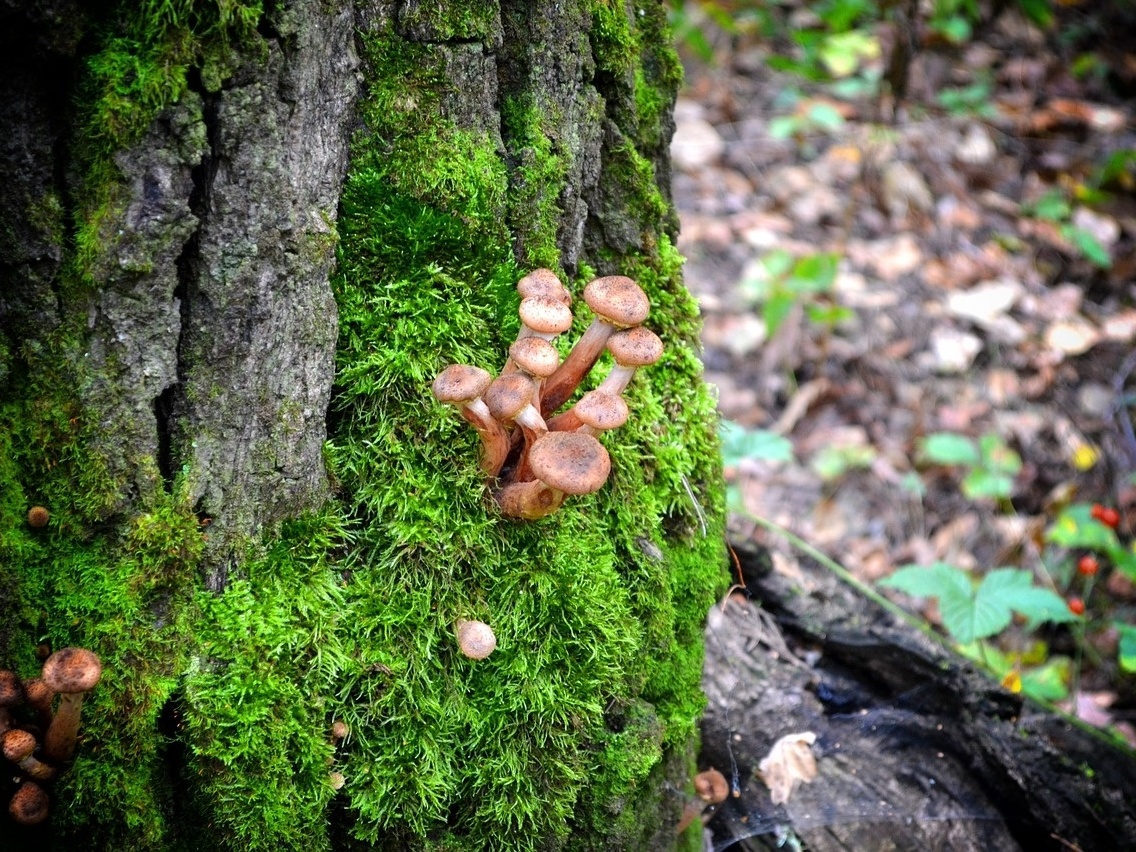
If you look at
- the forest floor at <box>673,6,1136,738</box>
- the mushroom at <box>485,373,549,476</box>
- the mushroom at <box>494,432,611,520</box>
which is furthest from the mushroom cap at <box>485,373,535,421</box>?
the forest floor at <box>673,6,1136,738</box>

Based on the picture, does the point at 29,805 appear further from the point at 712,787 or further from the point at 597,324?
the point at 712,787

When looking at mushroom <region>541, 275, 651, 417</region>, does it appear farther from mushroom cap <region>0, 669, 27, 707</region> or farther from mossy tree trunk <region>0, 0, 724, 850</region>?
mushroom cap <region>0, 669, 27, 707</region>

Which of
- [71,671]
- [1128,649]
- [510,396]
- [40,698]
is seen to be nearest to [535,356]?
[510,396]

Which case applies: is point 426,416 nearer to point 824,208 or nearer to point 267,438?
point 267,438

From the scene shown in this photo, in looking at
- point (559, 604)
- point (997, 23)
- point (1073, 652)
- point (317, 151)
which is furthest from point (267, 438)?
point (997, 23)

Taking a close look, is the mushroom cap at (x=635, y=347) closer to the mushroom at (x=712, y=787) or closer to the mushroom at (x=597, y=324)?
the mushroom at (x=597, y=324)

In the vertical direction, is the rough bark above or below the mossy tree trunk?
below

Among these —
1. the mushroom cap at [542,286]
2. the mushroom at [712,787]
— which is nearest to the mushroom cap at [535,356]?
the mushroom cap at [542,286]
